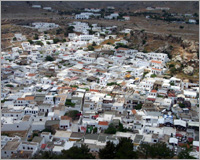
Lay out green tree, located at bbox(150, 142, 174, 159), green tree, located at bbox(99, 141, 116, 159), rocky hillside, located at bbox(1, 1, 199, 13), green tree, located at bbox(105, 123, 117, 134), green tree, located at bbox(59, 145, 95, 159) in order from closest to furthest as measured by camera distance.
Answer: green tree, located at bbox(59, 145, 95, 159) < green tree, located at bbox(99, 141, 116, 159) < green tree, located at bbox(150, 142, 174, 159) < green tree, located at bbox(105, 123, 117, 134) < rocky hillside, located at bbox(1, 1, 199, 13)

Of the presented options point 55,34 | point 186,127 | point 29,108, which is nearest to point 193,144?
point 186,127

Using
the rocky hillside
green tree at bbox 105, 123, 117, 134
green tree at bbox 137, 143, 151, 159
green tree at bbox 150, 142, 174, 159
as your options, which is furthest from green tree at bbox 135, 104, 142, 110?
the rocky hillside

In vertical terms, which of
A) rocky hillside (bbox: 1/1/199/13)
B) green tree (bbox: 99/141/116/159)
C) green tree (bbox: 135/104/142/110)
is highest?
rocky hillside (bbox: 1/1/199/13)

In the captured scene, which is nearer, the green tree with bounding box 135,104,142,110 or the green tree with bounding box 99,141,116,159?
the green tree with bounding box 99,141,116,159

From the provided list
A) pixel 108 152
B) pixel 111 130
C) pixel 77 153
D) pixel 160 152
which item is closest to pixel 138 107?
pixel 111 130

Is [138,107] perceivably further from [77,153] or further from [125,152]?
[77,153]

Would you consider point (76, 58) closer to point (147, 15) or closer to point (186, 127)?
point (186, 127)

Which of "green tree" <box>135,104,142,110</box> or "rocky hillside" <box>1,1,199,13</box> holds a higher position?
"rocky hillside" <box>1,1,199,13</box>

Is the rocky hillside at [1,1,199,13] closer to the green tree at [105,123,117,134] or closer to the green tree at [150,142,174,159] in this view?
the green tree at [105,123,117,134]

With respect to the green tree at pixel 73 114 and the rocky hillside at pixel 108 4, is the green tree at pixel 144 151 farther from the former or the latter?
the rocky hillside at pixel 108 4

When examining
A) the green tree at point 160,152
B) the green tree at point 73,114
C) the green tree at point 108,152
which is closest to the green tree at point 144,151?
the green tree at point 160,152
